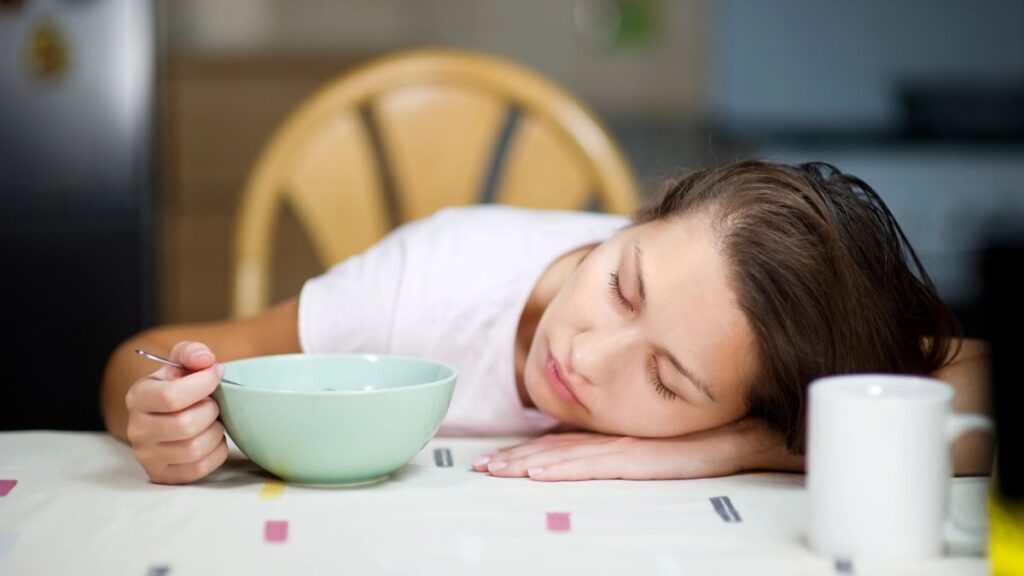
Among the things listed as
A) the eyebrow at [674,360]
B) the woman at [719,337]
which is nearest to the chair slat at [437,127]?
the woman at [719,337]

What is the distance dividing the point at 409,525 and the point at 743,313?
340mm

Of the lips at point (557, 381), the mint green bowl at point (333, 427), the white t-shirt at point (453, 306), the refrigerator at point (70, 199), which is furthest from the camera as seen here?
the refrigerator at point (70, 199)

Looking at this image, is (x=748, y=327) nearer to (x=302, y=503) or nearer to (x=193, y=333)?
(x=302, y=503)

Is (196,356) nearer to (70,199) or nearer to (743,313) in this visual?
(743,313)

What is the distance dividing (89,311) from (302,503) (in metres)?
1.90

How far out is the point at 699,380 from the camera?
0.93 metres

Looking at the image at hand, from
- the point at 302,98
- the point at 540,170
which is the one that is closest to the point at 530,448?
the point at 540,170

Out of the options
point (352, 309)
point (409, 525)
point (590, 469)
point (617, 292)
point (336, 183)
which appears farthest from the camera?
point (336, 183)

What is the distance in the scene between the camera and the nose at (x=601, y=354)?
939mm

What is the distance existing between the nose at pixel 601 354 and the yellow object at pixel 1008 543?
1.17ft

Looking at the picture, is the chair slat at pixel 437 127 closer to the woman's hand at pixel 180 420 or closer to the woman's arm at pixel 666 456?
the woman's arm at pixel 666 456

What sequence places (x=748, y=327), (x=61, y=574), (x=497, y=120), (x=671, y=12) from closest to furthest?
(x=61, y=574) → (x=748, y=327) → (x=497, y=120) → (x=671, y=12)

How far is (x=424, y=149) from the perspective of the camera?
5.19 ft

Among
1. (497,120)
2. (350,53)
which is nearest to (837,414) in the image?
(497,120)
